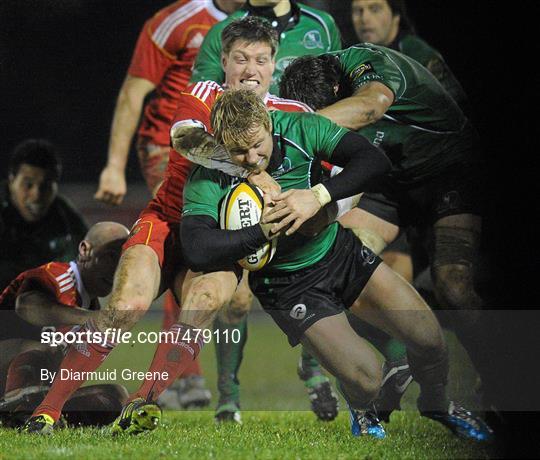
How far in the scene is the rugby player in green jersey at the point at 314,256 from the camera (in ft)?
13.4

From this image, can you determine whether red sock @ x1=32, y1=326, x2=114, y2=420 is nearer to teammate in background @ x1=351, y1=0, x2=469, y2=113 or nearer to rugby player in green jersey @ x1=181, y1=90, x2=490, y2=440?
rugby player in green jersey @ x1=181, y1=90, x2=490, y2=440

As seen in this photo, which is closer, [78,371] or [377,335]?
[78,371]

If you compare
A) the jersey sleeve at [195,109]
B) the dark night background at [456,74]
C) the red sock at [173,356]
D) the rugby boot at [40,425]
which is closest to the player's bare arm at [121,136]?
the dark night background at [456,74]

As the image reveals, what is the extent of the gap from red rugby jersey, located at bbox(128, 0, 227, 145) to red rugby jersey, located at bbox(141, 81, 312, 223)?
2.26ft

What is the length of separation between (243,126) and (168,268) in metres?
0.98

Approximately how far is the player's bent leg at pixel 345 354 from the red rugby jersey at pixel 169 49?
5.79 feet

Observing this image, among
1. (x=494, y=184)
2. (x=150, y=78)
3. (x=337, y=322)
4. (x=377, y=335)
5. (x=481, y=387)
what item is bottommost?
(x=481, y=387)

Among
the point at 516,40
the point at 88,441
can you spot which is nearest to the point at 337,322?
the point at 88,441

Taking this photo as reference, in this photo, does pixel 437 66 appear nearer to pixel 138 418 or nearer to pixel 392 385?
pixel 392 385

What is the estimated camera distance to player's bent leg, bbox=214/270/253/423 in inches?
201

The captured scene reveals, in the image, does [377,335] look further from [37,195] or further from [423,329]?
[37,195]

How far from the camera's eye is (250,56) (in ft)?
15.0

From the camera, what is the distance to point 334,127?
4.20 m

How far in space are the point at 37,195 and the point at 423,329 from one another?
2513 millimetres
